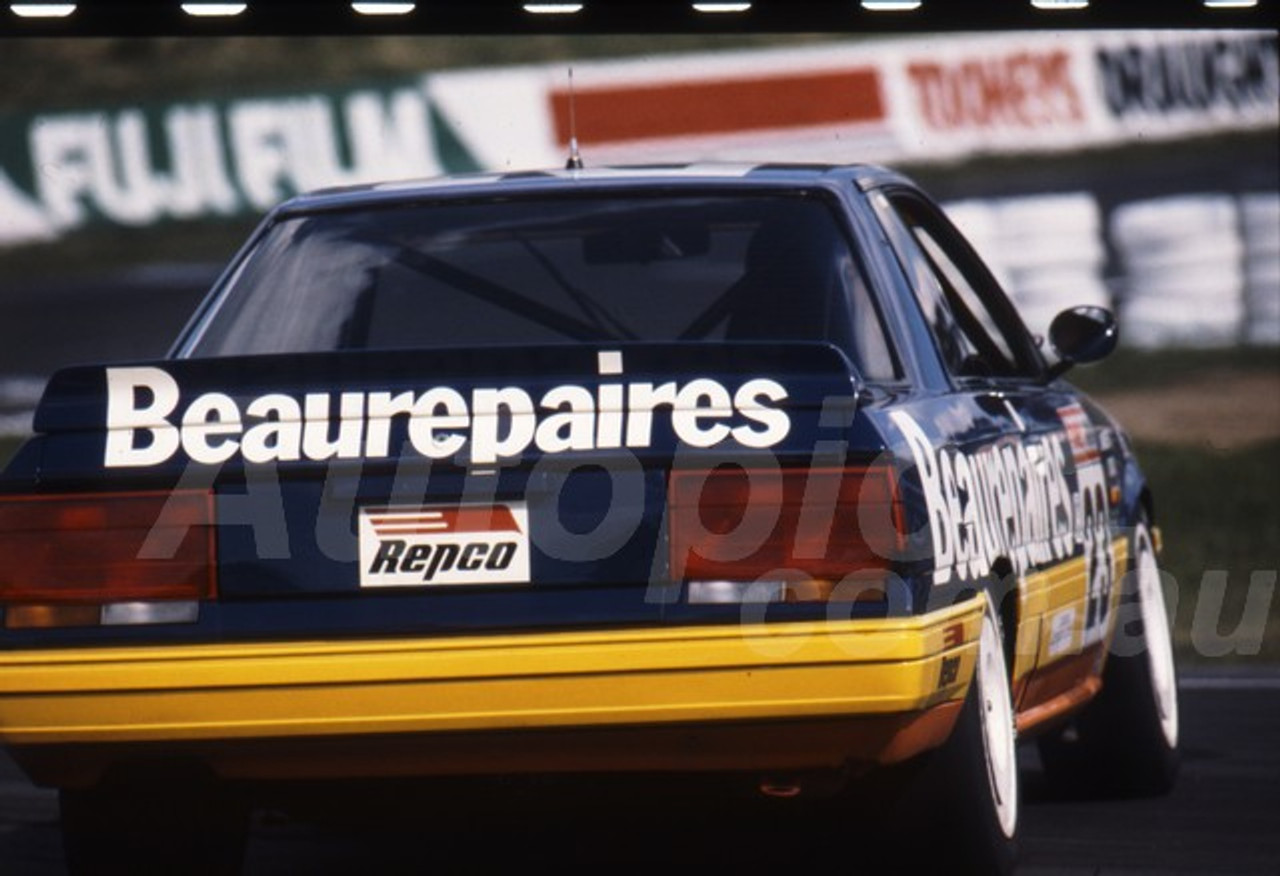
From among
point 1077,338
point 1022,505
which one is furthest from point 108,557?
point 1077,338

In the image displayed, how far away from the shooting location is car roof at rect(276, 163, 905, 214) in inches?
276

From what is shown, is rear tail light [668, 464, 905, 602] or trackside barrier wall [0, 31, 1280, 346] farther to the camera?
trackside barrier wall [0, 31, 1280, 346]

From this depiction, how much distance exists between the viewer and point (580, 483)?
5.79m

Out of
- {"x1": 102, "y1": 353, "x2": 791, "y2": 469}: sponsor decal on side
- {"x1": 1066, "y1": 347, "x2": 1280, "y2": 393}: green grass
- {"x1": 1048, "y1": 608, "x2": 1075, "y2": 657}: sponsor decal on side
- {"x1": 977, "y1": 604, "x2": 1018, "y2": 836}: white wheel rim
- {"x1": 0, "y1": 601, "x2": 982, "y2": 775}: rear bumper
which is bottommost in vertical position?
{"x1": 1066, "y1": 347, "x2": 1280, "y2": 393}: green grass

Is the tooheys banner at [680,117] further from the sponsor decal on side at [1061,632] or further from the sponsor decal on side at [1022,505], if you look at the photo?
the sponsor decal on side at [1061,632]

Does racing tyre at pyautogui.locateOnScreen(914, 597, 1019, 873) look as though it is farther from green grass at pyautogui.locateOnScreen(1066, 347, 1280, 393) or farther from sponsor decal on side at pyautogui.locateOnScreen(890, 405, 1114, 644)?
green grass at pyautogui.locateOnScreen(1066, 347, 1280, 393)

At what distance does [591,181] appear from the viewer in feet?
23.2

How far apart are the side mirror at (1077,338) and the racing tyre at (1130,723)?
0.55 metres

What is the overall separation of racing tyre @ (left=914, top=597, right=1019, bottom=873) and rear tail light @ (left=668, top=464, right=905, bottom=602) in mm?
588

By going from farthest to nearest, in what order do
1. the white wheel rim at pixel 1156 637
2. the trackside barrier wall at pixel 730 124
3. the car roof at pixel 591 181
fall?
the trackside barrier wall at pixel 730 124, the white wheel rim at pixel 1156 637, the car roof at pixel 591 181

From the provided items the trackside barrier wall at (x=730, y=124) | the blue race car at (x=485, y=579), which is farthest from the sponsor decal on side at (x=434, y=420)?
the trackside barrier wall at (x=730, y=124)

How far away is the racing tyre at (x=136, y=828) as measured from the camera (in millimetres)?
6180

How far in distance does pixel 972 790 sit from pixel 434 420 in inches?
50.1

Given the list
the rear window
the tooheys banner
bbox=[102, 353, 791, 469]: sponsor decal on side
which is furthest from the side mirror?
the tooheys banner
